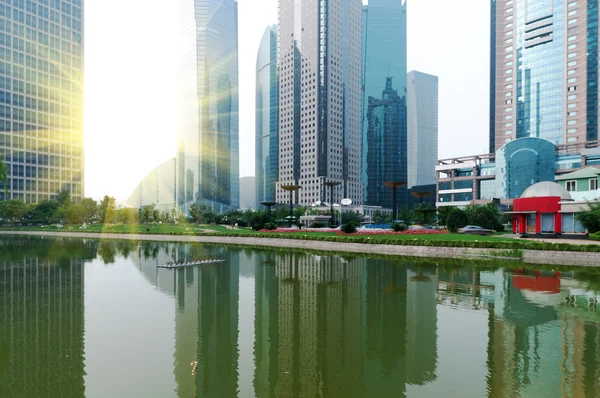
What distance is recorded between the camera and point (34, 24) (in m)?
127

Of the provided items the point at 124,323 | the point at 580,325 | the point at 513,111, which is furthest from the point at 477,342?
the point at 513,111

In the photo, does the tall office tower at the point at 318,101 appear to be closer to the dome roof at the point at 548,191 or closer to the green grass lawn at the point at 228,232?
the green grass lawn at the point at 228,232

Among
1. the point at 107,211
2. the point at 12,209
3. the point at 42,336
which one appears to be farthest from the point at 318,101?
the point at 42,336

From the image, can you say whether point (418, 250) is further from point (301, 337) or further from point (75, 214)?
point (75, 214)

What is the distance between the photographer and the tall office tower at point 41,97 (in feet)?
388

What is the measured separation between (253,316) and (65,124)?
148 metres

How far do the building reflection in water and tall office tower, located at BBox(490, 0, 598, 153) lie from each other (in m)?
123

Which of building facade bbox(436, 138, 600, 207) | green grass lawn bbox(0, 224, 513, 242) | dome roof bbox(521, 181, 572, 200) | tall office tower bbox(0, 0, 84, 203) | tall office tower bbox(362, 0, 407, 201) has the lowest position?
green grass lawn bbox(0, 224, 513, 242)

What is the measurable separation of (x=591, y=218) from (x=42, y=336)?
45838 mm

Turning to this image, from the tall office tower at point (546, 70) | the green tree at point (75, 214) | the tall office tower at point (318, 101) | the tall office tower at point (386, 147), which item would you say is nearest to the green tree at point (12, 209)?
the green tree at point (75, 214)

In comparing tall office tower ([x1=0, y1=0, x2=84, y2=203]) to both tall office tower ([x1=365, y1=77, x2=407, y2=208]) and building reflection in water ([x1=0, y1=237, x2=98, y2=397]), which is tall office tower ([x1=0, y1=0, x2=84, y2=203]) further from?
tall office tower ([x1=365, y1=77, x2=407, y2=208])

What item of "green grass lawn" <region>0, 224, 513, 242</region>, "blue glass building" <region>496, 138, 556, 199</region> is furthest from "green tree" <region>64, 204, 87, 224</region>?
"blue glass building" <region>496, 138, 556, 199</region>

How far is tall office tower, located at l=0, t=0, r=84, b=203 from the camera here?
388 feet

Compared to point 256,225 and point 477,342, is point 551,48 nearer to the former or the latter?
point 256,225
